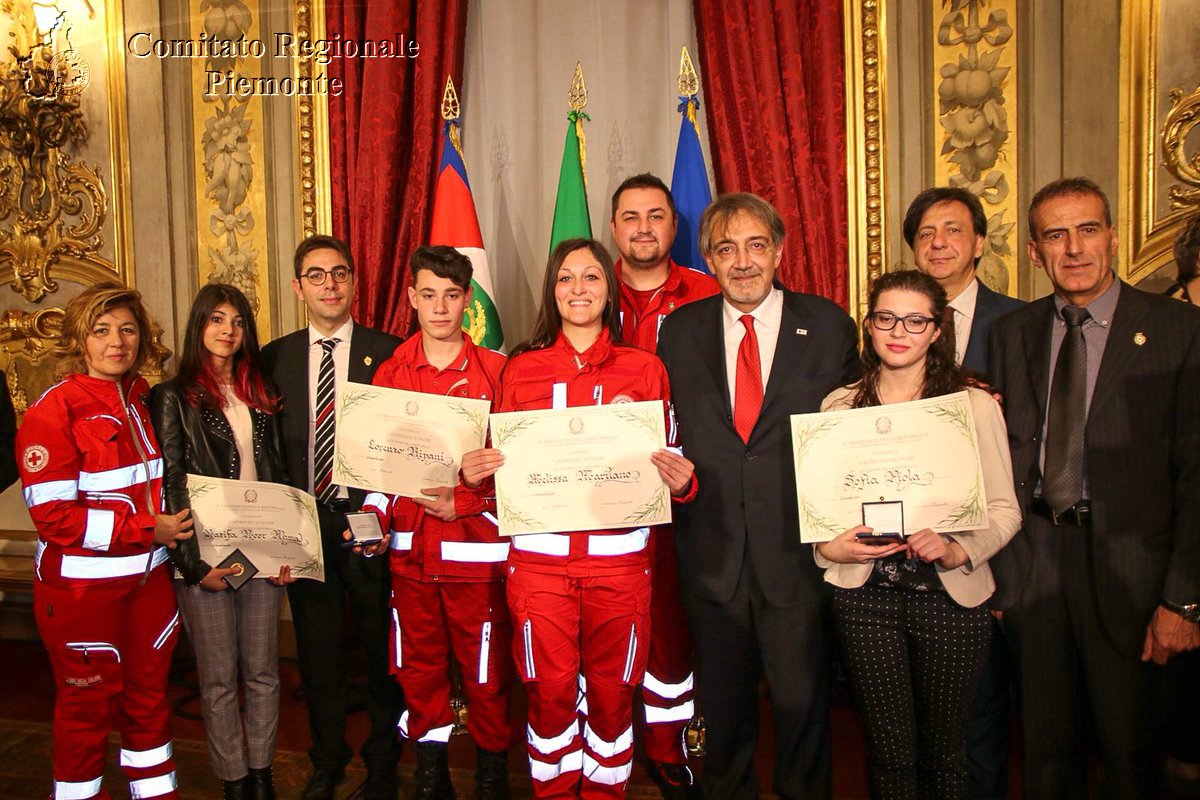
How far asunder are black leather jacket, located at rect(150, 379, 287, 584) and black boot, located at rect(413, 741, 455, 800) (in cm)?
96

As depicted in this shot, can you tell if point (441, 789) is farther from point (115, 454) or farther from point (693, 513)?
point (115, 454)

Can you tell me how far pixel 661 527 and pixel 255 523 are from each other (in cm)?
138

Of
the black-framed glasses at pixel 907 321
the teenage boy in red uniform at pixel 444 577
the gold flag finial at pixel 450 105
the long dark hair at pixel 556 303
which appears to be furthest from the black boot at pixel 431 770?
the gold flag finial at pixel 450 105

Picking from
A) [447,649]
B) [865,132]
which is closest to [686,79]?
[865,132]

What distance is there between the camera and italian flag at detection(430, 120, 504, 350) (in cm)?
388

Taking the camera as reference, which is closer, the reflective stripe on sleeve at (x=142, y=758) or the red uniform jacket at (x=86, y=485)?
the red uniform jacket at (x=86, y=485)

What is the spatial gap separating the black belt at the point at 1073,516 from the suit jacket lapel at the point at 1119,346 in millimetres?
249

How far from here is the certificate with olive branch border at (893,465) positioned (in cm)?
208

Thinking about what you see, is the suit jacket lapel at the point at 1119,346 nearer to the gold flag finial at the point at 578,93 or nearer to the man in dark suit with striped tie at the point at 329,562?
the man in dark suit with striped tie at the point at 329,562

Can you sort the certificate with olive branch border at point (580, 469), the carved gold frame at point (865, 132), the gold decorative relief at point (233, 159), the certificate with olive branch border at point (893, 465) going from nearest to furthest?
the certificate with olive branch border at point (893, 465)
the certificate with olive branch border at point (580, 469)
the carved gold frame at point (865, 132)
the gold decorative relief at point (233, 159)

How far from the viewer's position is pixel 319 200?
435 cm

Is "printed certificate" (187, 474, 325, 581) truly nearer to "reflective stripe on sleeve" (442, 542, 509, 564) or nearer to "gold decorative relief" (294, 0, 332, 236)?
"reflective stripe on sleeve" (442, 542, 509, 564)

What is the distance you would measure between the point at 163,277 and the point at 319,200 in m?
1.02

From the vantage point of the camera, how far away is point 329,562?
9.64 ft
